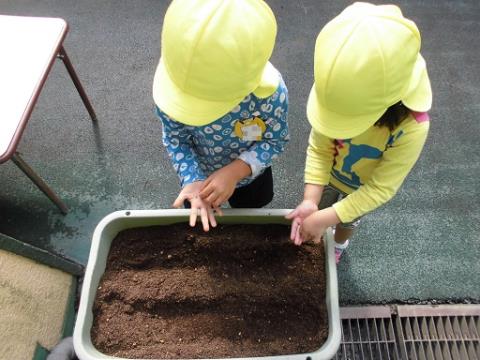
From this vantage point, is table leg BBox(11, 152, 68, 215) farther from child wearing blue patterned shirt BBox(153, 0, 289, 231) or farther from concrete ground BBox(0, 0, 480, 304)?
child wearing blue patterned shirt BBox(153, 0, 289, 231)

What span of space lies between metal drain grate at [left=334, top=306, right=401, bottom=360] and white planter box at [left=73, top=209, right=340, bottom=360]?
0.46 meters

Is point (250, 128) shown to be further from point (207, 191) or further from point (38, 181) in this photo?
point (38, 181)

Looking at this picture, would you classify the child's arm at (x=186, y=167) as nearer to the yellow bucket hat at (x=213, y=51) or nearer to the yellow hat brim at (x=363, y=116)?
the yellow bucket hat at (x=213, y=51)

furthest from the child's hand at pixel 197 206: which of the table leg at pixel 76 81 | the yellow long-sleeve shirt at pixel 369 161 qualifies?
the table leg at pixel 76 81

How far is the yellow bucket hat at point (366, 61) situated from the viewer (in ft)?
1.94

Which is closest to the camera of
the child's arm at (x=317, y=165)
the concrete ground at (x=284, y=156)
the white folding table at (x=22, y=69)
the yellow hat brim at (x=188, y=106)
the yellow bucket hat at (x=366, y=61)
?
the yellow bucket hat at (x=366, y=61)

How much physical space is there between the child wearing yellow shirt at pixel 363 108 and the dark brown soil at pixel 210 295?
0.33ft

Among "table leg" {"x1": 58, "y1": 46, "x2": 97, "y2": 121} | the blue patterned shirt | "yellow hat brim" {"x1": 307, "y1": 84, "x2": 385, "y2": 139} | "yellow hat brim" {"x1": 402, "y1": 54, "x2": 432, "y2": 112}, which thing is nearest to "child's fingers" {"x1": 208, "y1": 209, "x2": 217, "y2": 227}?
the blue patterned shirt

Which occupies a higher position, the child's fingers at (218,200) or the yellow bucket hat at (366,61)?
the yellow bucket hat at (366,61)

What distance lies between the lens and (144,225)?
37.6 inches

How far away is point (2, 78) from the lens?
4.09 ft

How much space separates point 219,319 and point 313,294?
22cm

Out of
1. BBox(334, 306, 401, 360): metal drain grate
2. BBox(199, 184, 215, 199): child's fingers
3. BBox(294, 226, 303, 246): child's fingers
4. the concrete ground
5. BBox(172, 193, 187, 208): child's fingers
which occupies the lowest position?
BBox(334, 306, 401, 360): metal drain grate

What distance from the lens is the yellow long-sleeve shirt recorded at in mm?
767
